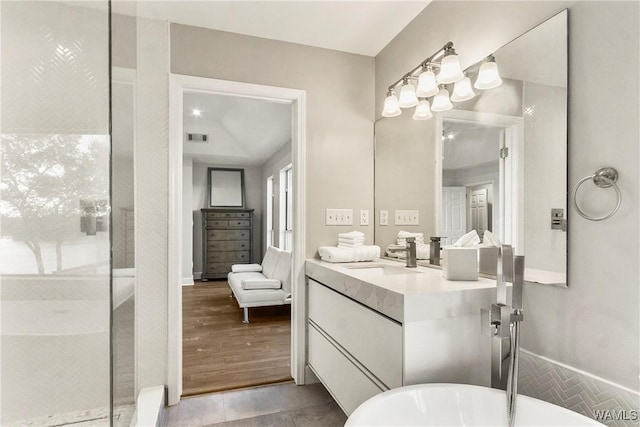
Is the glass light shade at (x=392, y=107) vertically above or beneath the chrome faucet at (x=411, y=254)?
above

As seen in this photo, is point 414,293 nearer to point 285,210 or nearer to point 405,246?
point 405,246

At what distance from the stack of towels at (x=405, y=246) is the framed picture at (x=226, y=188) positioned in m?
5.18

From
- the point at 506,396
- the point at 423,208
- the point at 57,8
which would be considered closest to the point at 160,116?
the point at 57,8

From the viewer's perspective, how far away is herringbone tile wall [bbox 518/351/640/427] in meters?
1.00

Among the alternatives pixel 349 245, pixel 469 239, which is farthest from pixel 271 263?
pixel 469 239

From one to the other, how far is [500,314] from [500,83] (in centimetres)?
102

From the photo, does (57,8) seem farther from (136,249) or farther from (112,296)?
(136,249)

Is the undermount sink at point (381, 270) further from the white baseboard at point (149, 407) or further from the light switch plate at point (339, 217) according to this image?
the white baseboard at point (149, 407)

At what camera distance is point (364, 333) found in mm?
1498

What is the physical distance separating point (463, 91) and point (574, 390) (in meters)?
1.36

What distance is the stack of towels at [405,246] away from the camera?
2039mm

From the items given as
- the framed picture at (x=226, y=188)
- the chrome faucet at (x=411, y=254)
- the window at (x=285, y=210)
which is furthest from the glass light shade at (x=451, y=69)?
the framed picture at (x=226, y=188)

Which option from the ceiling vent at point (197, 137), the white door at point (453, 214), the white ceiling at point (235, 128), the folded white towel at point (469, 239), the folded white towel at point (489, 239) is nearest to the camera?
the folded white towel at point (489, 239)

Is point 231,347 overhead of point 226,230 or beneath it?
beneath
